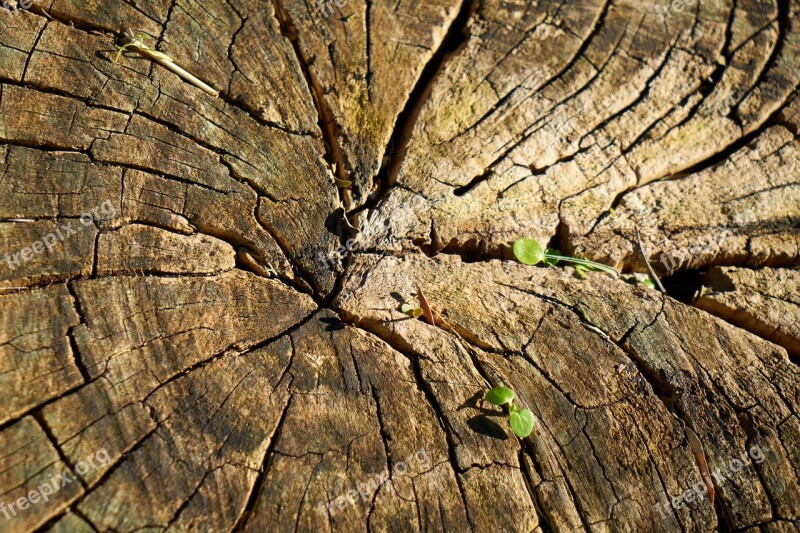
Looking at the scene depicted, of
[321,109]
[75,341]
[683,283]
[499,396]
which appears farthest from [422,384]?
[683,283]

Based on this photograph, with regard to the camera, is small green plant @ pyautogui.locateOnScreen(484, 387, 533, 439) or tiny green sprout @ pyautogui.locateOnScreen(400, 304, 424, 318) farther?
tiny green sprout @ pyautogui.locateOnScreen(400, 304, 424, 318)

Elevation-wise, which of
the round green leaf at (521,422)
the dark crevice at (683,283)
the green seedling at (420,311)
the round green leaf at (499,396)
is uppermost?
the green seedling at (420,311)

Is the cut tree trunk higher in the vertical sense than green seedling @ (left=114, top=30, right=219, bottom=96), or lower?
lower

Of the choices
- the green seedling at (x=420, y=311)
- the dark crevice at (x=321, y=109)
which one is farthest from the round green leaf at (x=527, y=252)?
the dark crevice at (x=321, y=109)

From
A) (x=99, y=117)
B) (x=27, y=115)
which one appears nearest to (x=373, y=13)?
(x=99, y=117)

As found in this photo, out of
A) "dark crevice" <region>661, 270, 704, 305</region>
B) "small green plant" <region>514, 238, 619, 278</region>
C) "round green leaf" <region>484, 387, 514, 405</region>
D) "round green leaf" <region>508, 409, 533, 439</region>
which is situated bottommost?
"round green leaf" <region>508, 409, 533, 439</region>

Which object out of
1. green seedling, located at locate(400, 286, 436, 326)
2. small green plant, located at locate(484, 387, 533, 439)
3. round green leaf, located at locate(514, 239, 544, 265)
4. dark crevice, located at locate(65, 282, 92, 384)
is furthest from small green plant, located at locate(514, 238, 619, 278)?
dark crevice, located at locate(65, 282, 92, 384)

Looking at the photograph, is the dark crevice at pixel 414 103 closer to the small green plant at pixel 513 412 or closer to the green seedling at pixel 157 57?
the green seedling at pixel 157 57

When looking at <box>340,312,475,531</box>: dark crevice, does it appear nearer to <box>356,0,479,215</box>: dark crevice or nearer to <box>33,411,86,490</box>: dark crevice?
<box>356,0,479,215</box>: dark crevice
